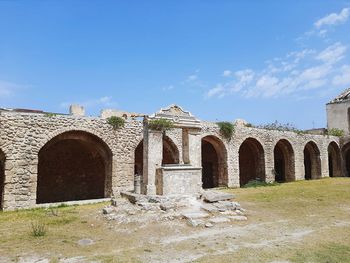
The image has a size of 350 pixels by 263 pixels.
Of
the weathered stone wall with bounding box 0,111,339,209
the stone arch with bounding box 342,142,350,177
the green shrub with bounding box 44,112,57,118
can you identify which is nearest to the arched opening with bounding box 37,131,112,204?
the weathered stone wall with bounding box 0,111,339,209

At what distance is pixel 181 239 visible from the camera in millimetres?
5812

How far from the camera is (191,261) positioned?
445cm

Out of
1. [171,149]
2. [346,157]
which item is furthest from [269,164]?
[346,157]

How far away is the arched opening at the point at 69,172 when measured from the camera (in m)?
14.7

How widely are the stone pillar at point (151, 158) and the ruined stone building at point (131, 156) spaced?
32 millimetres

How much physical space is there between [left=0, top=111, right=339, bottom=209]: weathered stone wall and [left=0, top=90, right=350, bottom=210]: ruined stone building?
3 cm

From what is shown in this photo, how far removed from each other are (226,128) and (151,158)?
8155mm

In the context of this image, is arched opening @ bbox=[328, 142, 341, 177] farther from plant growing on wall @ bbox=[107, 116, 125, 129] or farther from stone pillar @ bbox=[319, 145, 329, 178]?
plant growing on wall @ bbox=[107, 116, 125, 129]

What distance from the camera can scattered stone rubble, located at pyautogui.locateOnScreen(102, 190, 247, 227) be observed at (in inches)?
290

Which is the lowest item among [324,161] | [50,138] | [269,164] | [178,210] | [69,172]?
[178,210]

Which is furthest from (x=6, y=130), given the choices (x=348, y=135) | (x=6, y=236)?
(x=348, y=135)

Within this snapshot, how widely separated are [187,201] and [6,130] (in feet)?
22.5

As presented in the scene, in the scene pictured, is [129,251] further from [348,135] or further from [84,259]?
[348,135]

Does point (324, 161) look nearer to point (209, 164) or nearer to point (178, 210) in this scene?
point (209, 164)
